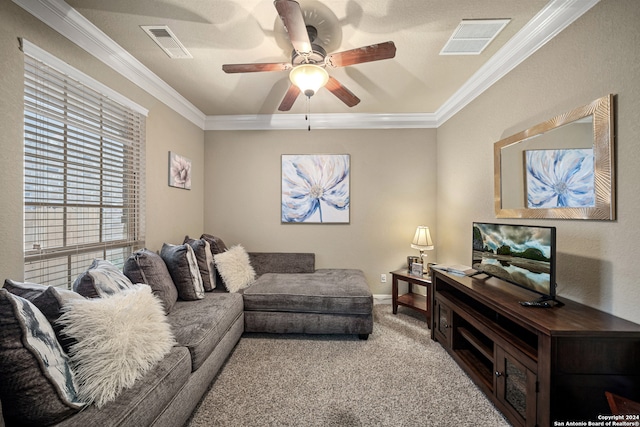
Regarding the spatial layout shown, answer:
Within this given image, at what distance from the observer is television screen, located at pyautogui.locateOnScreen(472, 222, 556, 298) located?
150 centimetres

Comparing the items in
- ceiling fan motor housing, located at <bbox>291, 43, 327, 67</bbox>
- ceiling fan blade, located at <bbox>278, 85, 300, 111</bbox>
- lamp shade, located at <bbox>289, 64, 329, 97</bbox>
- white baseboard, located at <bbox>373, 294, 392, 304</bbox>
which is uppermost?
ceiling fan motor housing, located at <bbox>291, 43, 327, 67</bbox>

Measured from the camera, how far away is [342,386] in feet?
5.99

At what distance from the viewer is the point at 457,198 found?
2982mm

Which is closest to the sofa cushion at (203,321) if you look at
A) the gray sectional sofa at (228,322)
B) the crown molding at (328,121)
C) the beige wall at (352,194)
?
the gray sectional sofa at (228,322)

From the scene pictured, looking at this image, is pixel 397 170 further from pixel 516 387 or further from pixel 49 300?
pixel 49 300

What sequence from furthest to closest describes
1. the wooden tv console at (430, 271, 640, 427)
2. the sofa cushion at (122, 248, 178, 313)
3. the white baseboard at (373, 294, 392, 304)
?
the white baseboard at (373, 294, 392, 304)
the sofa cushion at (122, 248, 178, 313)
the wooden tv console at (430, 271, 640, 427)

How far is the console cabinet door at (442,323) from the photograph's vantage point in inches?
86.9

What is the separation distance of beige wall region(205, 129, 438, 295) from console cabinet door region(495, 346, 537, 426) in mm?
1963

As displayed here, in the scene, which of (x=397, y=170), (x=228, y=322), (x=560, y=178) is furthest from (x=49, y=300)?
(x=397, y=170)

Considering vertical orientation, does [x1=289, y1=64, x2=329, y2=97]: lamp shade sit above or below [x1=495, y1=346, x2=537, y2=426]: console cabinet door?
above

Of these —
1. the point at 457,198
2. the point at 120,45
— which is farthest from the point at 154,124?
the point at 457,198

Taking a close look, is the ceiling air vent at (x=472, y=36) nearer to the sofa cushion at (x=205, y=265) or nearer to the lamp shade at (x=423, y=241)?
the lamp shade at (x=423, y=241)

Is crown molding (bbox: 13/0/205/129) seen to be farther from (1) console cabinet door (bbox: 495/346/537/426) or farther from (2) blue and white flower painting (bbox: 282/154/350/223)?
(1) console cabinet door (bbox: 495/346/537/426)

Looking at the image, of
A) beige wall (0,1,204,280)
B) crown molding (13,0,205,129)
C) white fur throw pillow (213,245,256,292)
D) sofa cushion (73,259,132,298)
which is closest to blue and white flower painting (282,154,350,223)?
white fur throw pillow (213,245,256,292)
